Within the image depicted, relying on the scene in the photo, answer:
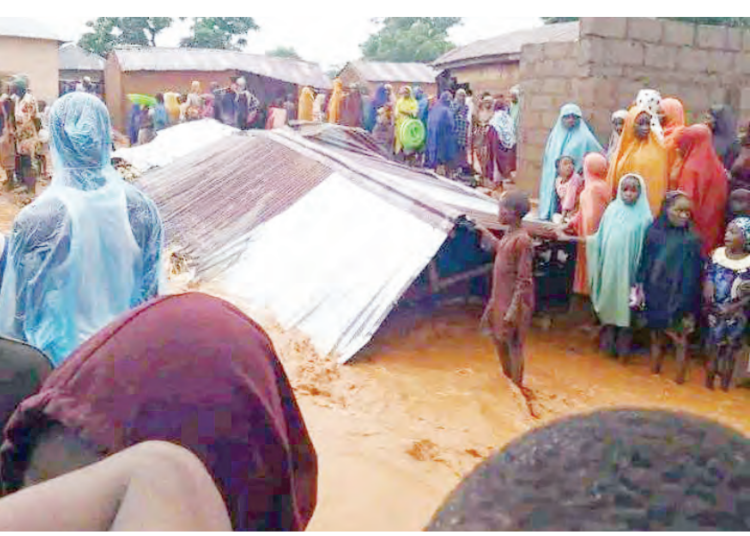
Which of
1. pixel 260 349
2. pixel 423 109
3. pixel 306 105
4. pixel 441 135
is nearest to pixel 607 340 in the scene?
pixel 260 349

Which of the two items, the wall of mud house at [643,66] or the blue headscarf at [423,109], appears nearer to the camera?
the wall of mud house at [643,66]

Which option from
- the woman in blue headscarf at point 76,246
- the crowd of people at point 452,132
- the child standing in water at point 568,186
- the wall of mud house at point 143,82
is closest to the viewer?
the woman in blue headscarf at point 76,246

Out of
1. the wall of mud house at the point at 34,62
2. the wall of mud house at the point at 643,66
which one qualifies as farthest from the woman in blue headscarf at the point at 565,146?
the wall of mud house at the point at 34,62

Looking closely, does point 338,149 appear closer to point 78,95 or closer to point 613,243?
point 613,243

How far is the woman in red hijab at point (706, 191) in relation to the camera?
5.94 meters

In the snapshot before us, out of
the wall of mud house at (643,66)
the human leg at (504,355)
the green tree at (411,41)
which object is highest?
the green tree at (411,41)

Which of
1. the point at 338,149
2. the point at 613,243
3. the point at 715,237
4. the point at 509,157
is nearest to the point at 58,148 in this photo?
the point at 613,243

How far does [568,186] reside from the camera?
277 inches

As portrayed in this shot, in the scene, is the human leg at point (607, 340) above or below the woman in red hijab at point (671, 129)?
below

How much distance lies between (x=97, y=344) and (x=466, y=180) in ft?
40.6

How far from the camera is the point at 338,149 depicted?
387 inches

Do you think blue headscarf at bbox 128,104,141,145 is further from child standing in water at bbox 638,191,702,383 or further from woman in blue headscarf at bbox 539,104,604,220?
child standing in water at bbox 638,191,702,383

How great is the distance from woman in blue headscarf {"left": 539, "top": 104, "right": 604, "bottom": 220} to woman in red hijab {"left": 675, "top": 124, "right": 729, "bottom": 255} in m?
1.69

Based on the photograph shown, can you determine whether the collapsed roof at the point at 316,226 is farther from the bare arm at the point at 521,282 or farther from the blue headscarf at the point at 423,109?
the blue headscarf at the point at 423,109
